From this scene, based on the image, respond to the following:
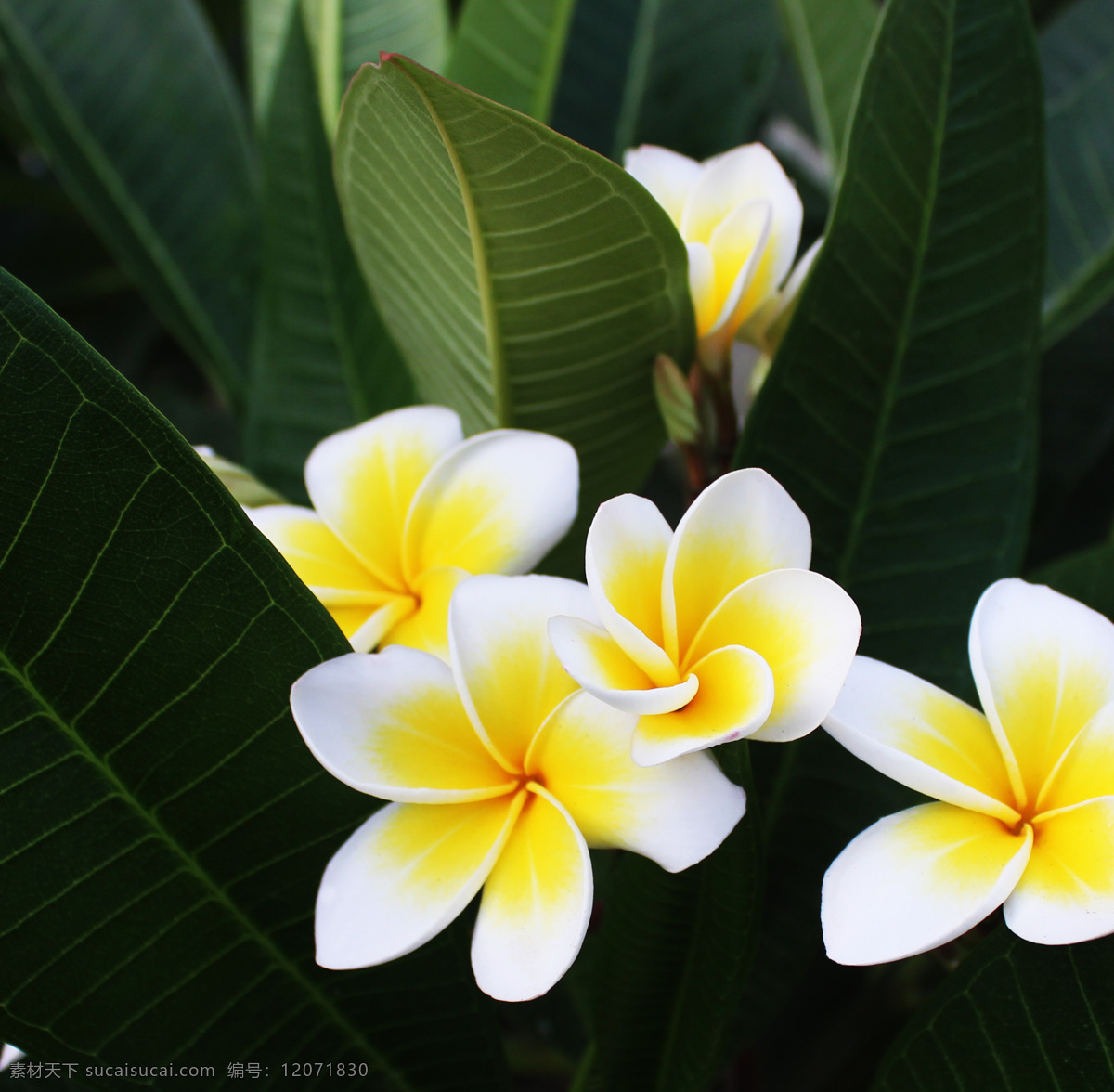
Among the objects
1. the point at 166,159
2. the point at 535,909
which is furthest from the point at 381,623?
the point at 166,159

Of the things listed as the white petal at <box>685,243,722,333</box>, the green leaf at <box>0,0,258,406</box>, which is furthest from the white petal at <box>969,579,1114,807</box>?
the green leaf at <box>0,0,258,406</box>

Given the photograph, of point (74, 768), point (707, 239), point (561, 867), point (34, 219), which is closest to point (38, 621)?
point (74, 768)

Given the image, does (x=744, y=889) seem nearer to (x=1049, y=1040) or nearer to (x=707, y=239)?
(x=1049, y=1040)

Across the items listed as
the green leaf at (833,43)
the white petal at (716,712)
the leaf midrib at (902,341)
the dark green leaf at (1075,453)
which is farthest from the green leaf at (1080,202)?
the white petal at (716,712)

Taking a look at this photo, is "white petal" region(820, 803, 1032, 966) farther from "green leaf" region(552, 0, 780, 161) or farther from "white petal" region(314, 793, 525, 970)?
"green leaf" region(552, 0, 780, 161)

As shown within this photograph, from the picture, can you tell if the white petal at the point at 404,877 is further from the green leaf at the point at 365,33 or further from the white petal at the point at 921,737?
the green leaf at the point at 365,33
